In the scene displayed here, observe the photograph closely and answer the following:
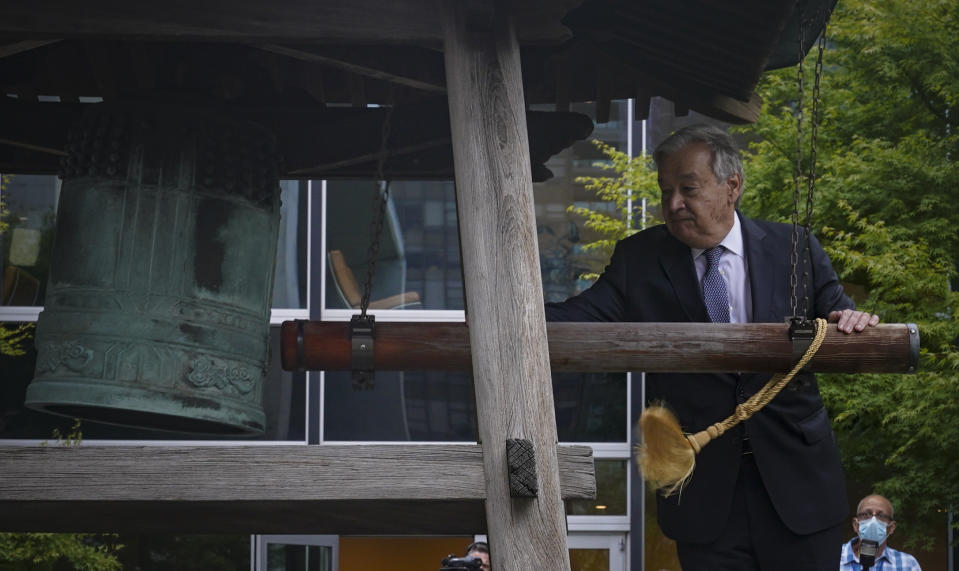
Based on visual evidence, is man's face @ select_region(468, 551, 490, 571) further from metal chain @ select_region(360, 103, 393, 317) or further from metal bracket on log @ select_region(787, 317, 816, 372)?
metal bracket on log @ select_region(787, 317, 816, 372)

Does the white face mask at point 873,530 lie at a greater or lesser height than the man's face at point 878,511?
lesser

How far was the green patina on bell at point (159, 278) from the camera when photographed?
12.9 feet

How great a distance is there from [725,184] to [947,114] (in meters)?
9.56

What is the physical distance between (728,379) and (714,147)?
29.1 inches

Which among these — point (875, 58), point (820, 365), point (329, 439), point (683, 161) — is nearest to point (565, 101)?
point (683, 161)

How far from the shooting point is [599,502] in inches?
670

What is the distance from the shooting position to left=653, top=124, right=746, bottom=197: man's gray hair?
4531 millimetres

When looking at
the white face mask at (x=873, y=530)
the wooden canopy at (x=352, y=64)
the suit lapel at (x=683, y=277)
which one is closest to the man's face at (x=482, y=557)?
the white face mask at (x=873, y=530)

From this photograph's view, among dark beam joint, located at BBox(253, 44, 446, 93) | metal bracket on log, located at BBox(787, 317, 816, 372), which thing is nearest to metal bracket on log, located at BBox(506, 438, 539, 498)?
Result: metal bracket on log, located at BBox(787, 317, 816, 372)

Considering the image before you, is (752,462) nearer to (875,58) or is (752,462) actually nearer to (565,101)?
(565,101)

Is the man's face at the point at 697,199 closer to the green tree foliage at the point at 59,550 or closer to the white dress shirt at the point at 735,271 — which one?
the white dress shirt at the point at 735,271

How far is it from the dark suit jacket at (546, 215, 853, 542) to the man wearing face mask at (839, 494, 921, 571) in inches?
163

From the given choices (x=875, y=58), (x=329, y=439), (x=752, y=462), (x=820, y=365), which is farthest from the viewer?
(x=329, y=439)

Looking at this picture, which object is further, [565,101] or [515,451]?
[565,101]
